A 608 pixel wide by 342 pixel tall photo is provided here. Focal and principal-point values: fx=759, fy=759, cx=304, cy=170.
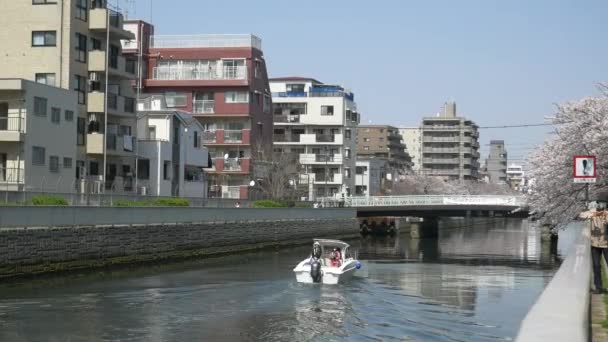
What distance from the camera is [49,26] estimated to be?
48.0 meters

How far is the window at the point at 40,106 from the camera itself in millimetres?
42809

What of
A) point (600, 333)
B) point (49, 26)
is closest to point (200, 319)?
point (600, 333)

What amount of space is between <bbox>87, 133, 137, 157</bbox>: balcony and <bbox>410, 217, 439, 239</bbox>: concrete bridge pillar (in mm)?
39723

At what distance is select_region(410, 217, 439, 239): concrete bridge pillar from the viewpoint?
85062 mm

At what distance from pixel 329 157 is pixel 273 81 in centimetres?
1908

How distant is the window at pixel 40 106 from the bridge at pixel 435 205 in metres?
39.9

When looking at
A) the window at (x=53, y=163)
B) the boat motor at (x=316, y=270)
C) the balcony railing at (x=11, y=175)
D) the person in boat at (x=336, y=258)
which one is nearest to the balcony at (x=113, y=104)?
the window at (x=53, y=163)

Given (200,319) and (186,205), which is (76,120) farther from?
(200,319)

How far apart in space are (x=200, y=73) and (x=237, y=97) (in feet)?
15.7

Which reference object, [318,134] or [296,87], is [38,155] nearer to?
[318,134]

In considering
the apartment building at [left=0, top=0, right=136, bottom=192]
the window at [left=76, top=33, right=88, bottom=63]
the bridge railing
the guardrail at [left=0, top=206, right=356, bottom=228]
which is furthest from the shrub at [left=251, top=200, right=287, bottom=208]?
the window at [left=76, top=33, right=88, bottom=63]

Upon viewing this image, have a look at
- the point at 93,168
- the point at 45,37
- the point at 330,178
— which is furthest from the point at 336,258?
the point at 330,178

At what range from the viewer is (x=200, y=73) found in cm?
7450

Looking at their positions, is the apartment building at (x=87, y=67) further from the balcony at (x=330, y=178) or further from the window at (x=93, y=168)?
the balcony at (x=330, y=178)
